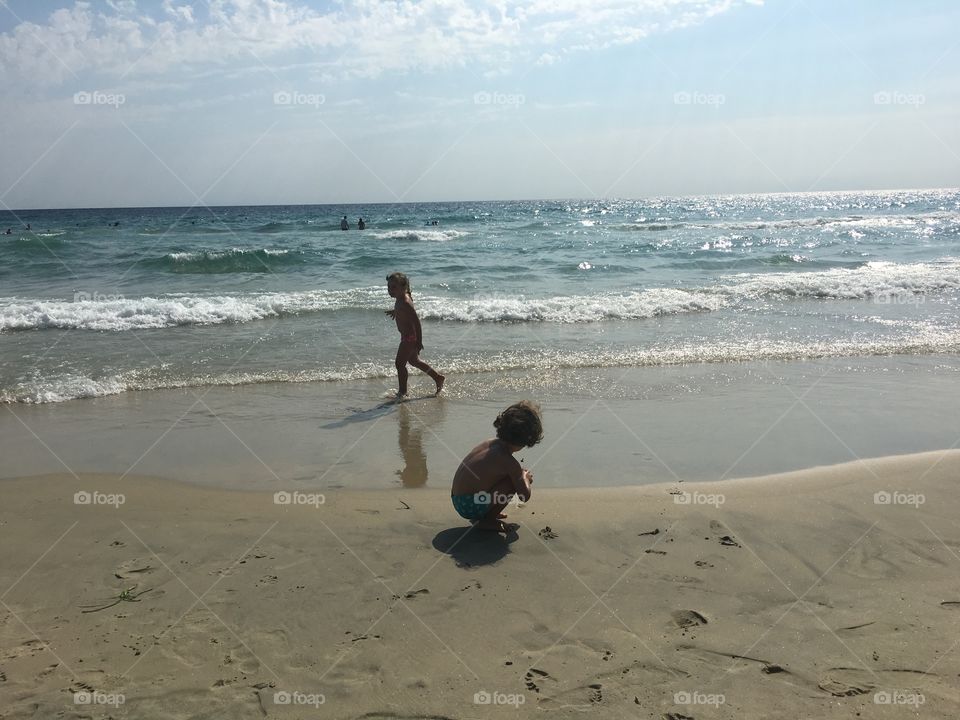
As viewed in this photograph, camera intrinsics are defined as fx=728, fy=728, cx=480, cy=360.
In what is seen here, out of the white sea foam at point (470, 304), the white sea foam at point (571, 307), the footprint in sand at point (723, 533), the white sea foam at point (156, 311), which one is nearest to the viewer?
the footprint in sand at point (723, 533)

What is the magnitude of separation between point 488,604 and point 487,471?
40.2 inches

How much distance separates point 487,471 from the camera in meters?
4.57

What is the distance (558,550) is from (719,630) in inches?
43.7

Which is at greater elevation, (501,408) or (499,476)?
(499,476)

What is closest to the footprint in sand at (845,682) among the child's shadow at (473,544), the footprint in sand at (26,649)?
the child's shadow at (473,544)

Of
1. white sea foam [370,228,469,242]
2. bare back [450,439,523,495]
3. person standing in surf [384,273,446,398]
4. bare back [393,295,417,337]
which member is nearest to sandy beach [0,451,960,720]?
bare back [450,439,523,495]

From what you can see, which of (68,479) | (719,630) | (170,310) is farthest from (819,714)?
(170,310)

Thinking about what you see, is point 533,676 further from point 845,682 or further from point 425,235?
point 425,235

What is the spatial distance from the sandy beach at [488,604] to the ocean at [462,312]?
3.76 meters

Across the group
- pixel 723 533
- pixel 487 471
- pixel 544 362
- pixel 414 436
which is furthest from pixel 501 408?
pixel 723 533

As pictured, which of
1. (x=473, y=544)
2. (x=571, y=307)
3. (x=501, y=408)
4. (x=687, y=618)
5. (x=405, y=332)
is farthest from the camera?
(x=571, y=307)

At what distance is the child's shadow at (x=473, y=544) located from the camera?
4191 mm

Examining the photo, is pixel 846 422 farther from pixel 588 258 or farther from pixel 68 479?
pixel 588 258

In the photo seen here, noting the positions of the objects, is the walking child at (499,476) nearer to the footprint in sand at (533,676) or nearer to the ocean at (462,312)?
the footprint in sand at (533,676)
